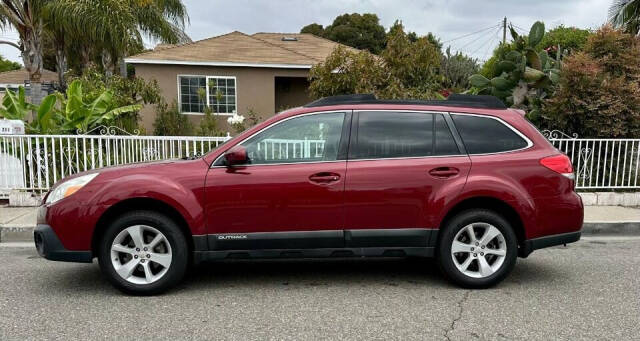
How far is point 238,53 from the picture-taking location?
1720 cm

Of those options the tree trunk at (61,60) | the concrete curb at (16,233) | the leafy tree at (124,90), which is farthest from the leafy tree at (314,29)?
the concrete curb at (16,233)

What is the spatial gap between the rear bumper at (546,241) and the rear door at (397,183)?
0.84 meters

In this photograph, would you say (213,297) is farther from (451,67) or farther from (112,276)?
(451,67)

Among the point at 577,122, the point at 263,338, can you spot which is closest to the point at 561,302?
the point at 263,338

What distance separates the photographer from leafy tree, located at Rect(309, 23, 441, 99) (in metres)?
10.7

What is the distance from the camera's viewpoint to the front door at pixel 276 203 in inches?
174

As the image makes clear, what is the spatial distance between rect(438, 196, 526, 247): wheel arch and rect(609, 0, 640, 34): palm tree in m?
13.1

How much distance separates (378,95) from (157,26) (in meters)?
14.0

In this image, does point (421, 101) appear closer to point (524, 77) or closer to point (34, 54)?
point (524, 77)

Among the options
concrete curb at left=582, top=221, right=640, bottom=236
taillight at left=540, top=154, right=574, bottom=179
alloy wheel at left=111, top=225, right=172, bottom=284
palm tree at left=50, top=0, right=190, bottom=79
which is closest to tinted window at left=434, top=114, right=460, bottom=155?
taillight at left=540, top=154, right=574, bottom=179

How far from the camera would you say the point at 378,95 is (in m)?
10.6

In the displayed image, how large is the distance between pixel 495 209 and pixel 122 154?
242 inches

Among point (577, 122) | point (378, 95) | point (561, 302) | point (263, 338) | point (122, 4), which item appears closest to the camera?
point (263, 338)

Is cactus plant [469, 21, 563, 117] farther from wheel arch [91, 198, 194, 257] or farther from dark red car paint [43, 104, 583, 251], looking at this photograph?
wheel arch [91, 198, 194, 257]
